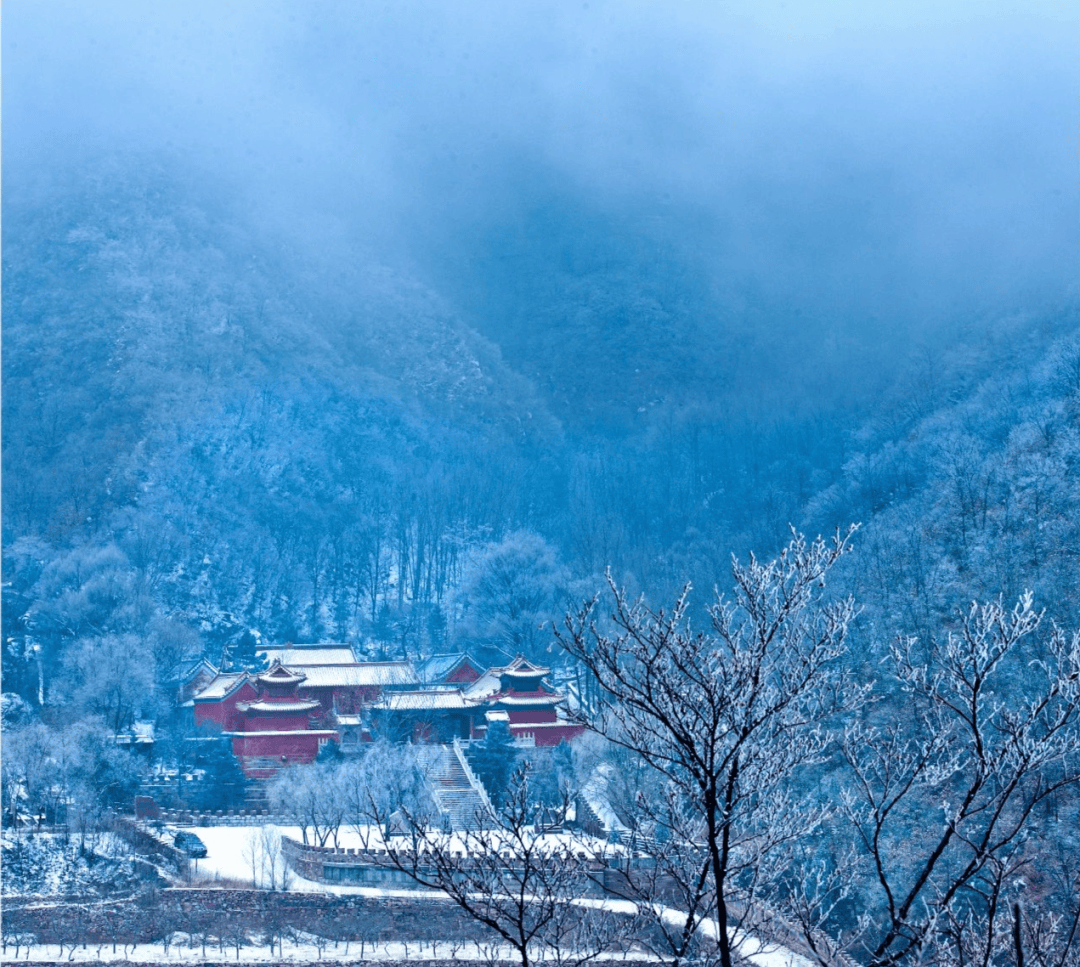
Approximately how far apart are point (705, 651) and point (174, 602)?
41.6 meters

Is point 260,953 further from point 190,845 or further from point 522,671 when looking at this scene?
point 522,671

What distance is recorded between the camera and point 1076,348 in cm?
4566

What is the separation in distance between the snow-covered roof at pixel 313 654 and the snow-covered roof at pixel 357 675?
16.8 inches

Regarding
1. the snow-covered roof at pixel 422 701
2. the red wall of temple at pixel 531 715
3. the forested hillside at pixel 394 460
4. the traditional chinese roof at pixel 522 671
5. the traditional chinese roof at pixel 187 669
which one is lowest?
the red wall of temple at pixel 531 715

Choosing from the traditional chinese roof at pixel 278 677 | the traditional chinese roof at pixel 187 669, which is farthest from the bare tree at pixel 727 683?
the traditional chinese roof at pixel 187 669

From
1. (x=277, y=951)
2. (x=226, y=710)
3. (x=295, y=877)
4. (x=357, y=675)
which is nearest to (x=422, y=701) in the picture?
(x=357, y=675)

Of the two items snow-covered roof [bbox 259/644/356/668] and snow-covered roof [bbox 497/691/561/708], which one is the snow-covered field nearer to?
snow-covered roof [bbox 497/691/561/708]

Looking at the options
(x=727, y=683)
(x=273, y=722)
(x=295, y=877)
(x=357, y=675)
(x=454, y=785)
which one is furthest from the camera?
(x=357, y=675)

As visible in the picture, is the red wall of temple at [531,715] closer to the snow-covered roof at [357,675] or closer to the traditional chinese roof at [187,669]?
the snow-covered roof at [357,675]

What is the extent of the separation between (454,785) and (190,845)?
23.4 ft

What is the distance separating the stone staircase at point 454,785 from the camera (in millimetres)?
26953

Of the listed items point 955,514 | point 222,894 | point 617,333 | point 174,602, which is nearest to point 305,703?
point 222,894

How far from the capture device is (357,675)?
1367 inches

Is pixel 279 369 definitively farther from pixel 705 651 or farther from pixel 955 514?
pixel 705 651
